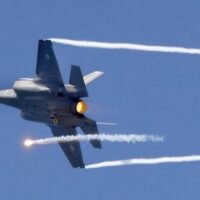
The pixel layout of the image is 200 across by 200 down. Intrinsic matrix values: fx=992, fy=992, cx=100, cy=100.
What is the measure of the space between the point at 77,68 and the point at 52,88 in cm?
268

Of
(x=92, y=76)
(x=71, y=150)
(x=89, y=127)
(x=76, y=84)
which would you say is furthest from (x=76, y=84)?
(x=71, y=150)

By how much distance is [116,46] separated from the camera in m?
55.6

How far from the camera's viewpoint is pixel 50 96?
58375 millimetres

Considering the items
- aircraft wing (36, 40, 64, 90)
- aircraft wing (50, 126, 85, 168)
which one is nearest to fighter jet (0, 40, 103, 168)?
aircraft wing (36, 40, 64, 90)

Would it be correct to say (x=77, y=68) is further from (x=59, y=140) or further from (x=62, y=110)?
(x=59, y=140)

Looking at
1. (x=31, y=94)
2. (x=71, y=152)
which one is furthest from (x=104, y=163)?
(x=31, y=94)

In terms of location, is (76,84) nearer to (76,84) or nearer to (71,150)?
(76,84)

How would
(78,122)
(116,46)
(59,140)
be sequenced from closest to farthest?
1. (116,46)
2. (78,122)
3. (59,140)

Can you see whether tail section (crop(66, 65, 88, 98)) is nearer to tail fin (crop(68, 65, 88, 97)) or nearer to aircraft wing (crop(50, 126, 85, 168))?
tail fin (crop(68, 65, 88, 97))

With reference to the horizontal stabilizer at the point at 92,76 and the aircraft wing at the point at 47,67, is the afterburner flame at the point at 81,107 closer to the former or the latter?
the aircraft wing at the point at 47,67

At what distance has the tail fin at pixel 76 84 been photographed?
56.6m

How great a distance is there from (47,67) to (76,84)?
3.26m

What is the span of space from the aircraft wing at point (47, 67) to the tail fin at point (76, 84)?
4.69 feet

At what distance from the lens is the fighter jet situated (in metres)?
57.5
